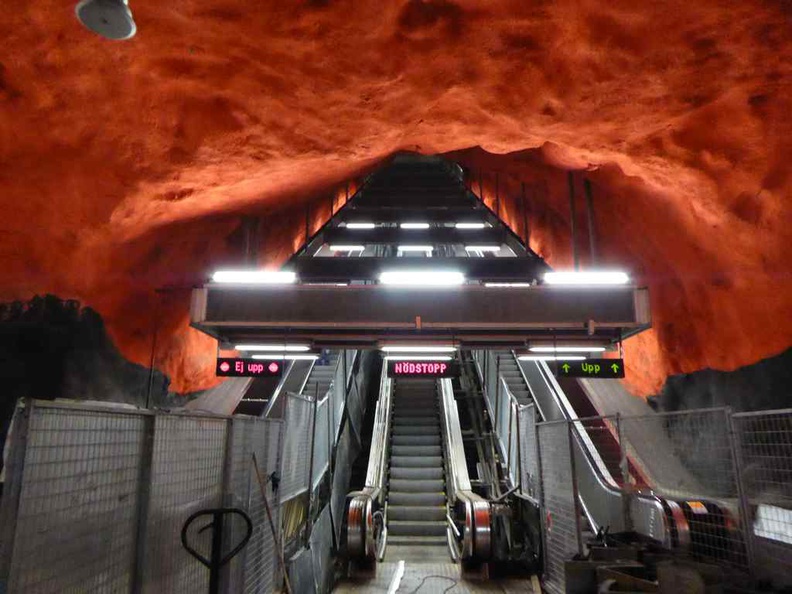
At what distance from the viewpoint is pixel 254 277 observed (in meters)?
7.16

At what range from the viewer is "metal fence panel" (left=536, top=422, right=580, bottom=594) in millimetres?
5906

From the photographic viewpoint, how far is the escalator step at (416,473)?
1130 centimetres

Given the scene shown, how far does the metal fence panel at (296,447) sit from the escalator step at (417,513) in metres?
2.79

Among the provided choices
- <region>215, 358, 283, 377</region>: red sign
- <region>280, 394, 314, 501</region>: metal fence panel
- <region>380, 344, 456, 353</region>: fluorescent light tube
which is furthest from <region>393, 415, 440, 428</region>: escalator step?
<region>380, 344, 456, 353</region>: fluorescent light tube

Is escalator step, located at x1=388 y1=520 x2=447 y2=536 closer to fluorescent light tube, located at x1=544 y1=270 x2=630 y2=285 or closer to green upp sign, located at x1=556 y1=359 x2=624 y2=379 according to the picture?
green upp sign, located at x1=556 y1=359 x2=624 y2=379

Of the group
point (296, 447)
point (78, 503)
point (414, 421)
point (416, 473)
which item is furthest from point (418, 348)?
point (414, 421)

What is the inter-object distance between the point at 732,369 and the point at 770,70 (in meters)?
4.35

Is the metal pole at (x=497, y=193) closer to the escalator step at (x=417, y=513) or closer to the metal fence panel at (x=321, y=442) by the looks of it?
the metal fence panel at (x=321, y=442)

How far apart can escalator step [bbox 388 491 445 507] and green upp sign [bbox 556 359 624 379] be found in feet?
12.8

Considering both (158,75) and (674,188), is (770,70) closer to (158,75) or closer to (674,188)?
(674,188)

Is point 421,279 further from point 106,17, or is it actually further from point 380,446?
point 380,446

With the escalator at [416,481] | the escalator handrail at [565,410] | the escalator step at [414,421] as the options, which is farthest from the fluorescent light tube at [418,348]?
the escalator step at [414,421]

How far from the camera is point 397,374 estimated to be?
801cm

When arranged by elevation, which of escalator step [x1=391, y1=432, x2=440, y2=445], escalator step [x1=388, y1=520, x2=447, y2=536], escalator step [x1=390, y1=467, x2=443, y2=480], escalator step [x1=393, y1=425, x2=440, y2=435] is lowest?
Result: escalator step [x1=388, y1=520, x2=447, y2=536]
